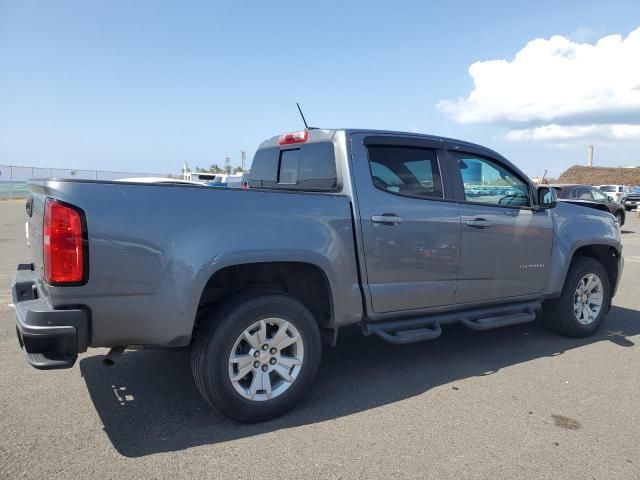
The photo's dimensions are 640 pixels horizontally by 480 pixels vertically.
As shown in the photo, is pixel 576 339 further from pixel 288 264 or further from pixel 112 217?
pixel 112 217

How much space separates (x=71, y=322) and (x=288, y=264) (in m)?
1.40

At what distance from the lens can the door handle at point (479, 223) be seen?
4.37 metres

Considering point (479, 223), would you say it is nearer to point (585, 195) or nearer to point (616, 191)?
point (585, 195)

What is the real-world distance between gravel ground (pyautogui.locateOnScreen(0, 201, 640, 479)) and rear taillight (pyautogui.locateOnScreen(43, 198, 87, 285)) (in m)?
1.04

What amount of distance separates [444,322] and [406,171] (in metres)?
1.32

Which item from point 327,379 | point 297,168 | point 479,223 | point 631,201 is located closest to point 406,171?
point 479,223

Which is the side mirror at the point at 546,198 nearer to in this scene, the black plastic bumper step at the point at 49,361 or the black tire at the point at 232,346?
the black tire at the point at 232,346

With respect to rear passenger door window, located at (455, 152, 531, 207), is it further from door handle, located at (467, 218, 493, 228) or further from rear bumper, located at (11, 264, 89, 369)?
rear bumper, located at (11, 264, 89, 369)

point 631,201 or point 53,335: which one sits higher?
point 631,201

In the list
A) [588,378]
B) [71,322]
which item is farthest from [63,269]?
[588,378]

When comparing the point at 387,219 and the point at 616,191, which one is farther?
the point at 616,191

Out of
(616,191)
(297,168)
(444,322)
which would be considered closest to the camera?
(444,322)

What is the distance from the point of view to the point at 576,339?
17.8ft

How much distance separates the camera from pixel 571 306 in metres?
5.28
